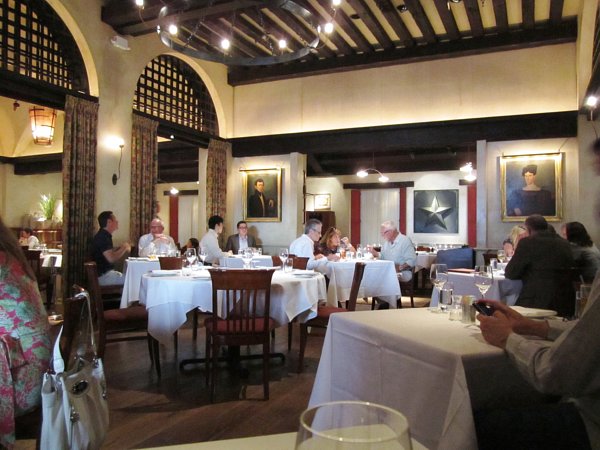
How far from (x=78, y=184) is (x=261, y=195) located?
176 inches

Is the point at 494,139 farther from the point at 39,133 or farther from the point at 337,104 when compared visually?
the point at 39,133

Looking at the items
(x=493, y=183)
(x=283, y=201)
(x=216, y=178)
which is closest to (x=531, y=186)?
(x=493, y=183)

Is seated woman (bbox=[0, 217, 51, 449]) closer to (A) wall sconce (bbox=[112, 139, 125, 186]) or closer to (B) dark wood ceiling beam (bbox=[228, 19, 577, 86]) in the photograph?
(A) wall sconce (bbox=[112, 139, 125, 186])

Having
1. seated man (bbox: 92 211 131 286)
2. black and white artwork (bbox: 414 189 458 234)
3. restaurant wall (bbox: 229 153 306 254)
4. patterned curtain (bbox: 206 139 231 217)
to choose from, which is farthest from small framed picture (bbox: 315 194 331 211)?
seated man (bbox: 92 211 131 286)

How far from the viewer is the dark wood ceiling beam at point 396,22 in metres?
7.60

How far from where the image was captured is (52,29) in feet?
23.8

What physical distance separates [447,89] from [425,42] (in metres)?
0.99

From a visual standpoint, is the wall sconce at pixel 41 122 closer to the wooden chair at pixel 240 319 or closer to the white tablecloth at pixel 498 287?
the wooden chair at pixel 240 319

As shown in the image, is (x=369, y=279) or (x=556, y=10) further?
(x=556, y=10)

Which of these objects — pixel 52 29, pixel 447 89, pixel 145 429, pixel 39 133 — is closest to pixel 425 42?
pixel 447 89

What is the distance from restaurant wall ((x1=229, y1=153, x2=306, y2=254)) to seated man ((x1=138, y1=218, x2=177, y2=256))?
10.7 ft

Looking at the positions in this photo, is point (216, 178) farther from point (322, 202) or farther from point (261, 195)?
point (322, 202)

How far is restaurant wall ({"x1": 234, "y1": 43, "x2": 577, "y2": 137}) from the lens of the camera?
8.67m

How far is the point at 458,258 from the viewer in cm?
900
